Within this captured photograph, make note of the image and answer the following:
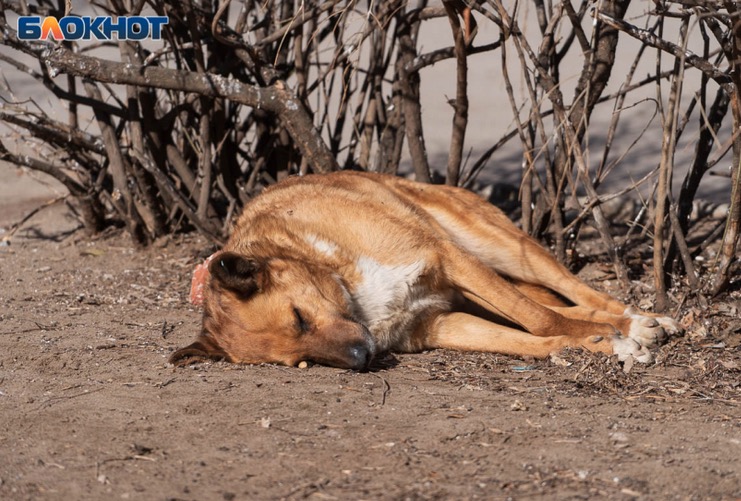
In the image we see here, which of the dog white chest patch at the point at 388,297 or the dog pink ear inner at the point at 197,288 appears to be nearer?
the dog white chest patch at the point at 388,297

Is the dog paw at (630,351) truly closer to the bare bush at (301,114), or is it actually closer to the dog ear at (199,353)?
the bare bush at (301,114)

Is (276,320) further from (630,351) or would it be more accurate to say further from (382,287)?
(630,351)

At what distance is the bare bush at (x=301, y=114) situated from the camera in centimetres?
515

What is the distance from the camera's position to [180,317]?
568 centimetres

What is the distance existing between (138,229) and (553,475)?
4.58 meters

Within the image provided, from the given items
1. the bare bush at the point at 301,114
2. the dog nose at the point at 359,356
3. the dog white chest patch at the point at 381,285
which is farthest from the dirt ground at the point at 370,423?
the bare bush at the point at 301,114

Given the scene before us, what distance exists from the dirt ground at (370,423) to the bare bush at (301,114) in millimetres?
1014

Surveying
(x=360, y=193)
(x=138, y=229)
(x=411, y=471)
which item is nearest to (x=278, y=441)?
(x=411, y=471)

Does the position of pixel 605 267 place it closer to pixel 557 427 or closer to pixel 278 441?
pixel 557 427

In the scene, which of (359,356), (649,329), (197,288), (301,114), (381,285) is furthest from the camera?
(301,114)

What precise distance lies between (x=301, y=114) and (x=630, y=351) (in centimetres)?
271

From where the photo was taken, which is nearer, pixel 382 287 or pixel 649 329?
pixel 649 329

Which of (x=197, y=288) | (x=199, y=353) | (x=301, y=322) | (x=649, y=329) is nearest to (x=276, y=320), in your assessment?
(x=301, y=322)

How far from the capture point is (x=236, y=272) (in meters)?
4.37
